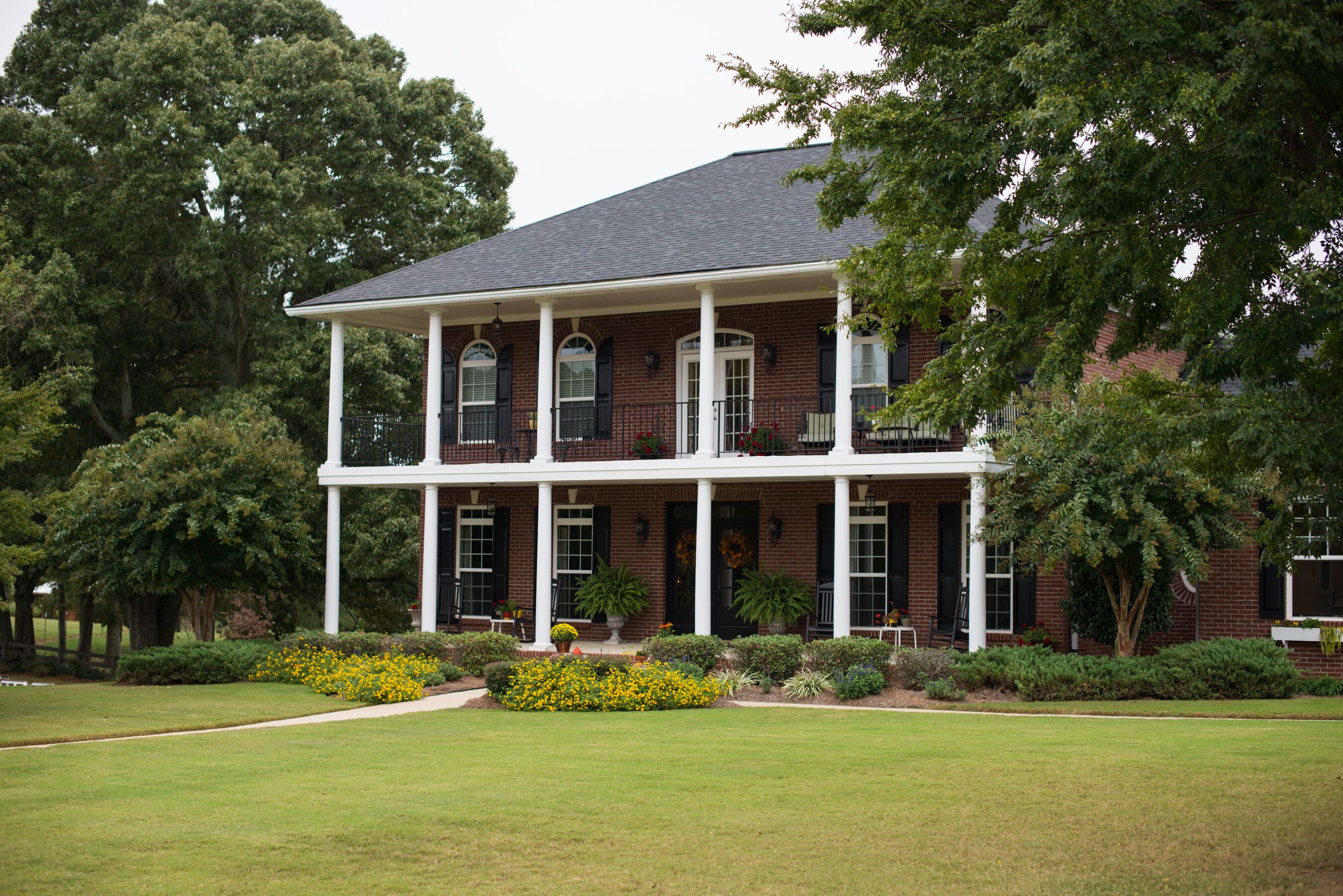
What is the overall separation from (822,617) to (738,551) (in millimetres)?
2035

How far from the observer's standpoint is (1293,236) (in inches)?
288

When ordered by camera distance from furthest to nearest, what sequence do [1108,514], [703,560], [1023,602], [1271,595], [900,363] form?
[900,363], [1023,602], [703,560], [1271,595], [1108,514]

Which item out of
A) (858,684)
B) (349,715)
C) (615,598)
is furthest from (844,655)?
(349,715)

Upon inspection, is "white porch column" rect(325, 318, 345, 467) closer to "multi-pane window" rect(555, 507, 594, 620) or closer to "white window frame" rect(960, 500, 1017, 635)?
"multi-pane window" rect(555, 507, 594, 620)

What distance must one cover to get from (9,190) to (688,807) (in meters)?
25.4

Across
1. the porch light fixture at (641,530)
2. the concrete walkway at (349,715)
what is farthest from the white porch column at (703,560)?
the concrete walkway at (349,715)

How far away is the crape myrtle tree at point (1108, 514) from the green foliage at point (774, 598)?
388 cm

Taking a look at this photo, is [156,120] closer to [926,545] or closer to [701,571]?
[701,571]

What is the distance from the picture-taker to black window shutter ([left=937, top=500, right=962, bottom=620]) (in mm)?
20000

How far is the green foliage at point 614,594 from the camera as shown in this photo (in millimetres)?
22047

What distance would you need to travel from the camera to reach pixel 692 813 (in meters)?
8.72

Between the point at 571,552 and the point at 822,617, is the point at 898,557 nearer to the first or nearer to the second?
the point at 822,617

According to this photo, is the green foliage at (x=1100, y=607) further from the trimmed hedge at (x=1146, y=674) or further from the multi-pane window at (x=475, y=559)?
the multi-pane window at (x=475, y=559)

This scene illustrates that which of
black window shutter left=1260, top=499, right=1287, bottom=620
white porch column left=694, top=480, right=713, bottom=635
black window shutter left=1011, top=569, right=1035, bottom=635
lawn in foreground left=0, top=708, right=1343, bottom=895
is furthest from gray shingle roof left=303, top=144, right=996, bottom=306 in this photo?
lawn in foreground left=0, top=708, right=1343, bottom=895
